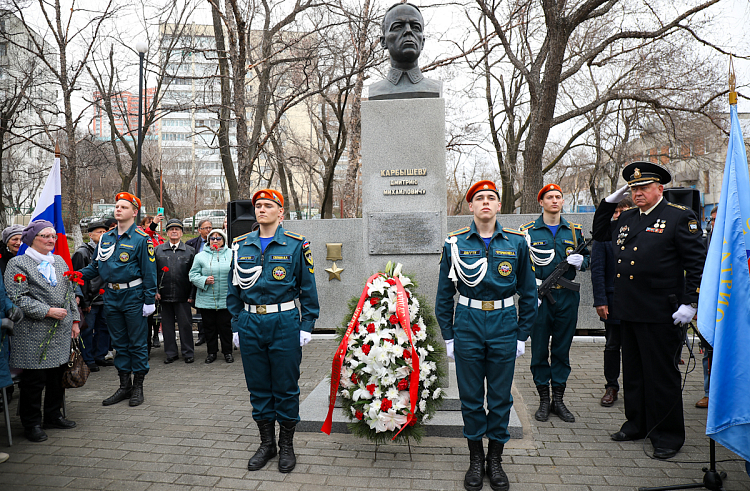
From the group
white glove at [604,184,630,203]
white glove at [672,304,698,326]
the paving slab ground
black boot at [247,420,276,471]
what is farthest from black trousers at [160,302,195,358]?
white glove at [672,304,698,326]

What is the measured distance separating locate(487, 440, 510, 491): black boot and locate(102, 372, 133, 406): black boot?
13.4ft

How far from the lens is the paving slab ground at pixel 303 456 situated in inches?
142

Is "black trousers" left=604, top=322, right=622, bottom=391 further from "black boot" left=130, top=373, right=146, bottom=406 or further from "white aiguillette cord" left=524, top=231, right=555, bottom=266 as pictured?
"black boot" left=130, top=373, right=146, bottom=406

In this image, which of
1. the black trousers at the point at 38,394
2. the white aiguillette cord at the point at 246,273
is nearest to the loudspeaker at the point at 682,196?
the white aiguillette cord at the point at 246,273

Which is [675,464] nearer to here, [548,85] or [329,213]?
[548,85]

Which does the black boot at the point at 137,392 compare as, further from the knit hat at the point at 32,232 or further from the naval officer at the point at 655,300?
the naval officer at the point at 655,300

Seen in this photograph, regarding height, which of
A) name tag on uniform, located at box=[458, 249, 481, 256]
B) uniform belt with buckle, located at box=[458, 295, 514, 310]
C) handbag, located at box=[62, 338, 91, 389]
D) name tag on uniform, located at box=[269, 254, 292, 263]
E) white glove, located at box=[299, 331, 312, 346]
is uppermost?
name tag on uniform, located at box=[458, 249, 481, 256]

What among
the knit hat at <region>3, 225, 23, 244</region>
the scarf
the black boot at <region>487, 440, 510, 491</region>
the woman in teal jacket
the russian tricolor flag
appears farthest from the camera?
the woman in teal jacket

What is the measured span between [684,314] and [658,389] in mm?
692

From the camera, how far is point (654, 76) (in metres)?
15.3

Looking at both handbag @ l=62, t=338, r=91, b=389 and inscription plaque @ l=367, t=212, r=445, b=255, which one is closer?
handbag @ l=62, t=338, r=91, b=389

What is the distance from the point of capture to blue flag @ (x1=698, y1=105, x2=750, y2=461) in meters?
3.26

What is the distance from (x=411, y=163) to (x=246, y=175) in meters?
9.80

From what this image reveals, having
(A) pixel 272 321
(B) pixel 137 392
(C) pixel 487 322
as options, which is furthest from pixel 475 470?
(B) pixel 137 392
